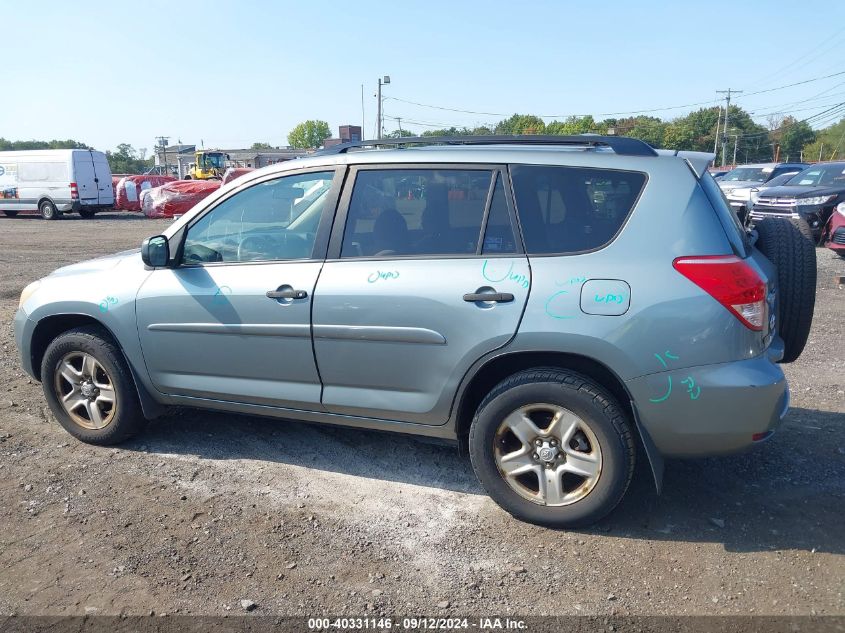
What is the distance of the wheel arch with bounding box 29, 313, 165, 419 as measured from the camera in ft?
14.2

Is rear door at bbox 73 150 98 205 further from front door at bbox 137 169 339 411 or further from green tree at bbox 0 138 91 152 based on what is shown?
green tree at bbox 0 138 91 152

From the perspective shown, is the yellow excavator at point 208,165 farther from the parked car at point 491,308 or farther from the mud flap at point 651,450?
the mud flap at point 651,450

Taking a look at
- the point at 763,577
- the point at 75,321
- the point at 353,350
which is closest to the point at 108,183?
the point at 75,321

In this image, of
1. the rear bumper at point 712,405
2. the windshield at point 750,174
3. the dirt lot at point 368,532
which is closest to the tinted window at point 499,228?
the rear bumper at point 712,405

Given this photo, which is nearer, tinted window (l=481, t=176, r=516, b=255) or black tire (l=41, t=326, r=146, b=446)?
tinted window (l=481, t=176, r=516, b=255)

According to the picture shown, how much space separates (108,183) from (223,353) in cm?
2505

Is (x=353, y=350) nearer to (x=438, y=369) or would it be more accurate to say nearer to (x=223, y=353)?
(x=438, y=369)

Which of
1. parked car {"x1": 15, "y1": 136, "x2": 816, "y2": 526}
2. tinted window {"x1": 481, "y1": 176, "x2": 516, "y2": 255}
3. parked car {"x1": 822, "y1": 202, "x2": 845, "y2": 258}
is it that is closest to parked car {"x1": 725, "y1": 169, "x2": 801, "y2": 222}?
parked car {"x1": 822, "y1": 202, "x2": 845, "y2": 258}

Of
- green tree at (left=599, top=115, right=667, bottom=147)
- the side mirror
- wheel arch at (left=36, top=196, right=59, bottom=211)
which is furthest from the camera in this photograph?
green tree at (left=599, top=115, right=667, bottom=147)

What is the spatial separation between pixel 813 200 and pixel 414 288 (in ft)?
42.5

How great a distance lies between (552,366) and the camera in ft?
11.2

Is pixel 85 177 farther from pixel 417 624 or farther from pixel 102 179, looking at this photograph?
pixel 417 624

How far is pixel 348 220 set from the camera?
3803 mm

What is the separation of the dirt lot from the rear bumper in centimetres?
54
